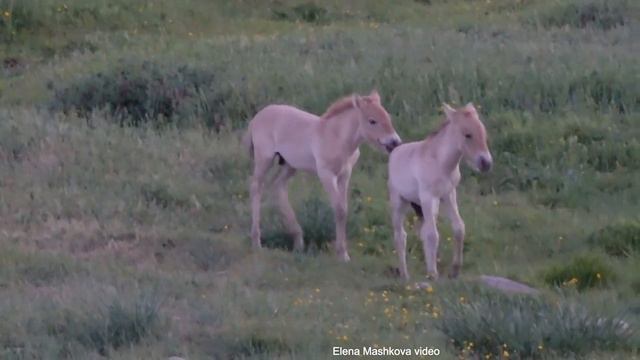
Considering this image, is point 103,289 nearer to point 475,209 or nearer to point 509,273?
point 509,273

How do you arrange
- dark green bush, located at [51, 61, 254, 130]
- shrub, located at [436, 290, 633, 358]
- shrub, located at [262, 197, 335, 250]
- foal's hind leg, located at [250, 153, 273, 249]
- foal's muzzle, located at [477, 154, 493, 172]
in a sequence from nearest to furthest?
1. shrub, located at [436, 290, 633, 358]
2. foal's muzzle, located at [477, 154, 493, 172]
3. foal's hind leg, located at [250, 153, 273, 249]
4. shrub, located at [262, 197, 335, 250]
5. dark green bush, located at [51, 61, 254, 130]

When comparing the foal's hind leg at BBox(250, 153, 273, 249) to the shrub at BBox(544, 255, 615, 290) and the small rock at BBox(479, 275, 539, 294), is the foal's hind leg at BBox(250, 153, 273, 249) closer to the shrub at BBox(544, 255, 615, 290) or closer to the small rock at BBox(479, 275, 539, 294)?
the small rock at BBox(479, 275, 539, 294)

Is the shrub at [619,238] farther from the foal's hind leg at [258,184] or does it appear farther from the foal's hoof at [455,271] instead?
the foal's hind leg at [258,184]

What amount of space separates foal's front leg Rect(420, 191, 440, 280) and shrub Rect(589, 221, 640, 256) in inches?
73.5

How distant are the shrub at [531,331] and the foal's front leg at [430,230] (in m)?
2.22

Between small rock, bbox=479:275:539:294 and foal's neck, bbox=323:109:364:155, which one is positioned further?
foal's neck, bbox=323:109:364:155

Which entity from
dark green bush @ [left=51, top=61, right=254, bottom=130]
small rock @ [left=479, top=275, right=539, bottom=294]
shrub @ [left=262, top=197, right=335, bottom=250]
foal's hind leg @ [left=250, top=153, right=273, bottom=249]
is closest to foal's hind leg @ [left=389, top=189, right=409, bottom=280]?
small rock @ [left=479, top=275, right=539, bottom=294]

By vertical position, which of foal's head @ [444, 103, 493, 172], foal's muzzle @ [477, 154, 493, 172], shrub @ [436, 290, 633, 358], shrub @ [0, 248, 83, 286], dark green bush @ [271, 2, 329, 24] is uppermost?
foal's head @ [444, 103, 493, 172]

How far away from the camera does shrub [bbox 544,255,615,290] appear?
11.2m

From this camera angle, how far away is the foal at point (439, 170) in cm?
1106

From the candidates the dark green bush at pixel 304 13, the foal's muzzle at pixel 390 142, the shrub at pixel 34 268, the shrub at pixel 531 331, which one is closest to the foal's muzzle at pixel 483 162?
the foal's muzzle at pixel 390 142

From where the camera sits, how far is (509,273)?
1171 cm

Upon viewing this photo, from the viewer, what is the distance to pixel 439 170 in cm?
1125

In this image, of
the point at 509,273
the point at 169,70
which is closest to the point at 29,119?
the point at 169,70
